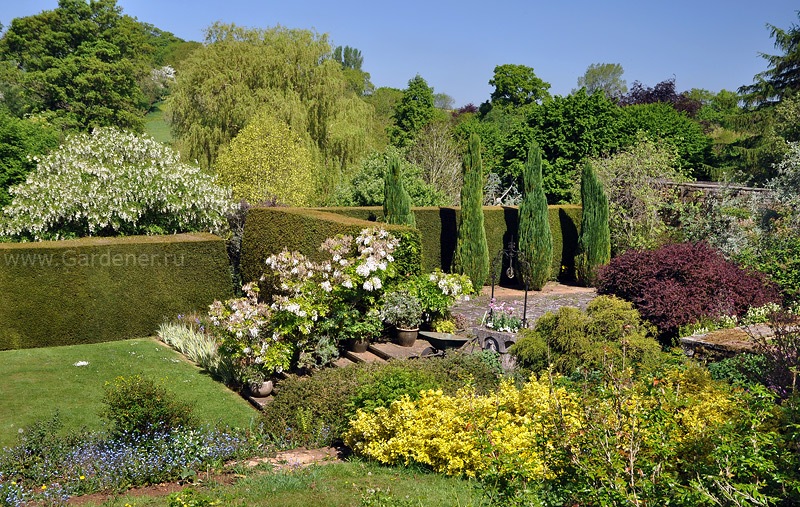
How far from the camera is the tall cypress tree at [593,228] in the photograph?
20.1m

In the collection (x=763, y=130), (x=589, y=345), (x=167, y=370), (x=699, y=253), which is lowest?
(x=167, y=370)

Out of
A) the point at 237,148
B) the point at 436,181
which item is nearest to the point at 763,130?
the point at 436,181

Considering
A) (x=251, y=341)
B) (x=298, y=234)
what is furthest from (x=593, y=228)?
(x=251, y=341)

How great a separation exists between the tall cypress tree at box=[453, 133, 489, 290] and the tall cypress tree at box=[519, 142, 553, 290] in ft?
5.07

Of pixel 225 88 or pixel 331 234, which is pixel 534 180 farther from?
pixel 225 88

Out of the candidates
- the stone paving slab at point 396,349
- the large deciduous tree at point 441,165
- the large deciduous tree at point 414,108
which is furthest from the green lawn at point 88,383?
the large deciduous tree at point 414,108

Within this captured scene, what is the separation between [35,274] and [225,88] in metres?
14.3

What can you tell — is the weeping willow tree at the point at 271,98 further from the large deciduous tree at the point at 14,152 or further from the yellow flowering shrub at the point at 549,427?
the yellow flowering shrub at the point at 549,427

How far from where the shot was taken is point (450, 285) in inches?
461

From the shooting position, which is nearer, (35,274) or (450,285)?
(450,285)

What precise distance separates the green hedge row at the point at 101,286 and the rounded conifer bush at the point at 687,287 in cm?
864

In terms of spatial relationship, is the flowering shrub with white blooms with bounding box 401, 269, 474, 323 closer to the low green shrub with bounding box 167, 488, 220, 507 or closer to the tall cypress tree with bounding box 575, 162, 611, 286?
the low green shrub with bounding box 167, 488, 220, 507

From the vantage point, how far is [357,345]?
37.2ft

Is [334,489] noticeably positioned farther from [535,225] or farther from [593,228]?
[593,228]
